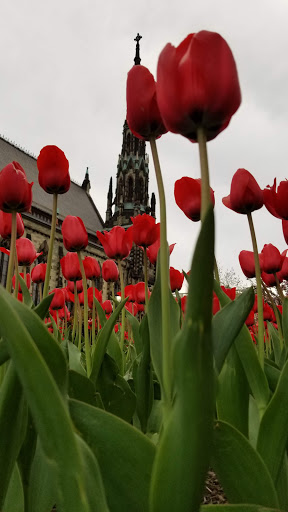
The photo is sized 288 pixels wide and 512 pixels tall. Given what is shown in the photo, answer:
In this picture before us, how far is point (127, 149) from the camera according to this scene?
2675 cm

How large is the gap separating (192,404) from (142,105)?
0.48 m

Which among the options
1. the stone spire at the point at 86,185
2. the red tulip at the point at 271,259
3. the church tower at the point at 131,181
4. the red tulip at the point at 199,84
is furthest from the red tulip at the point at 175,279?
the stone spire at the point at 86,185

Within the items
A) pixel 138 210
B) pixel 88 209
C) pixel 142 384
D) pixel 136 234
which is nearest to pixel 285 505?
pixel 142 384

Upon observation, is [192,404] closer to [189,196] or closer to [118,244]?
[189,196]

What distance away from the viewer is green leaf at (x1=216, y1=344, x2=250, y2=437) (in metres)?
0.86

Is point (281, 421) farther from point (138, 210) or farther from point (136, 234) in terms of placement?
point (138, 210)

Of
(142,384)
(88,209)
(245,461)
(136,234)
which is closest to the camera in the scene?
(245,461)

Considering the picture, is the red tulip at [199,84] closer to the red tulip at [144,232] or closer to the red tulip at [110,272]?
the red tulip at [144,232]

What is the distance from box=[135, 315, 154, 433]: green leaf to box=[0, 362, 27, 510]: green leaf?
44cm

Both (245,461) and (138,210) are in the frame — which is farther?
(138,210)

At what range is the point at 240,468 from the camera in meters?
0.63

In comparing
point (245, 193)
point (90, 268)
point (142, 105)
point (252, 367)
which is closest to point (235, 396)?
point (252, 367)

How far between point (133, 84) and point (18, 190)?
0.39 meters

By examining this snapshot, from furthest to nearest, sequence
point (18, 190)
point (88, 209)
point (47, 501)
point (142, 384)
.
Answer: point (88, 209)
point (142, 384)
point (18, 190)
point (47, 501)
